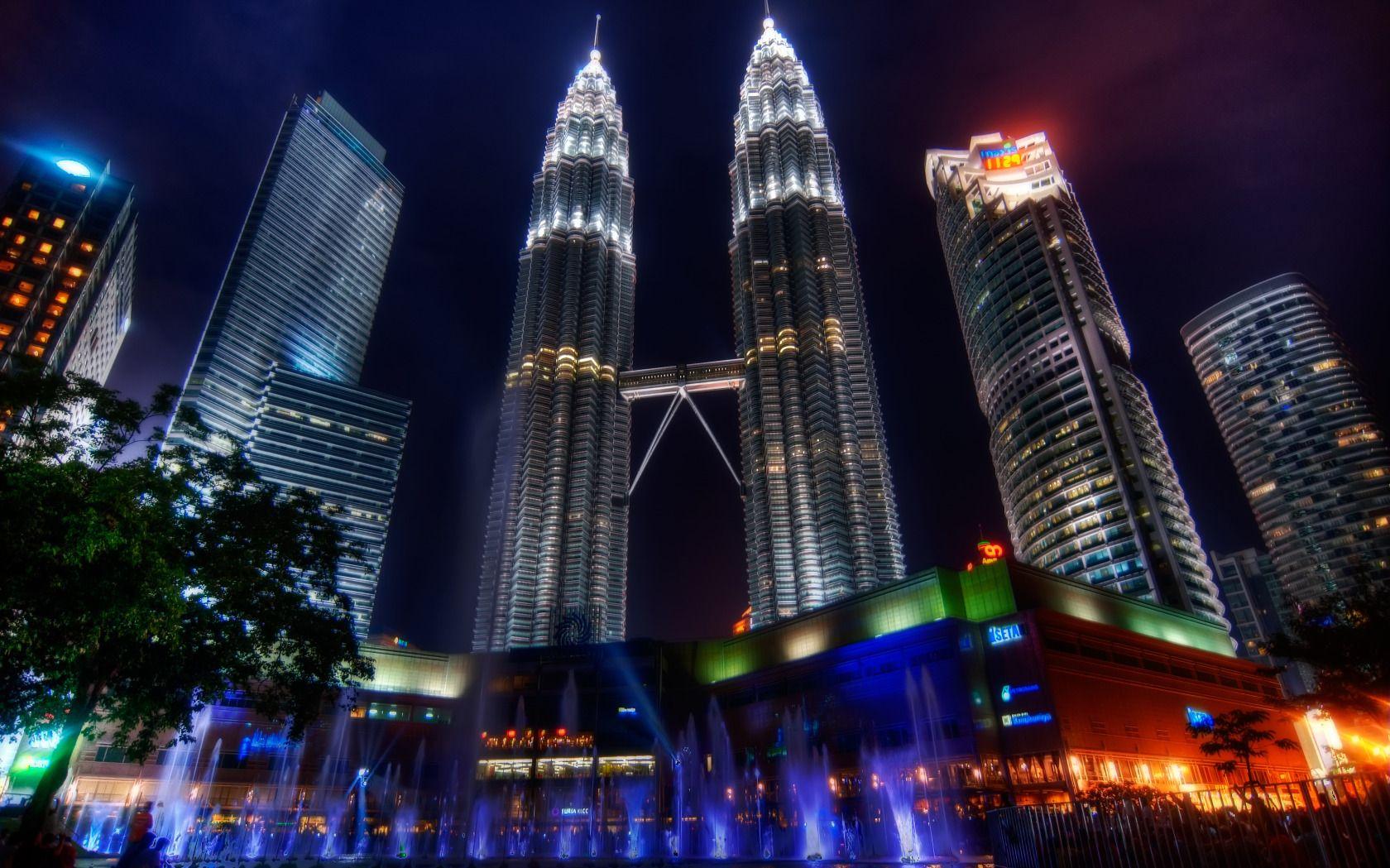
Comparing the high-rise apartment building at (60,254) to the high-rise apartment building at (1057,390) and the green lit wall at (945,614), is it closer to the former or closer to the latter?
the green lit wall at (945,614)

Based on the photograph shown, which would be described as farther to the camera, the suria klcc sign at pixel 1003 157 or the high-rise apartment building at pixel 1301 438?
the high-rise apartment building at pixel 1301 438

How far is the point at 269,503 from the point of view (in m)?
27.4

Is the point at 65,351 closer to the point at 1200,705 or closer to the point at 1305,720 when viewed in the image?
the point at 1200,705

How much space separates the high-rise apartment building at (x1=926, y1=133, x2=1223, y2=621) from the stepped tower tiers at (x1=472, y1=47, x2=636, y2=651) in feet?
242

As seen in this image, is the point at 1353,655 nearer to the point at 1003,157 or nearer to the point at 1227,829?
the point at 1227,829

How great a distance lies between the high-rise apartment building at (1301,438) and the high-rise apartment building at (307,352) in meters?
203

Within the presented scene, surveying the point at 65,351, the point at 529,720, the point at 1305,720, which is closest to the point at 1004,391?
the point at 1305,720

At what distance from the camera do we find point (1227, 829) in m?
13.6

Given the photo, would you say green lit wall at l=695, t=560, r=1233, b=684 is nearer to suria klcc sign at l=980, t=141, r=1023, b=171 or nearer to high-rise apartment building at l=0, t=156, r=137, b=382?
suria klcc sign at l=980, t=141, r=1023, b=171

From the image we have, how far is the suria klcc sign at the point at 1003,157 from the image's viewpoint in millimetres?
150250

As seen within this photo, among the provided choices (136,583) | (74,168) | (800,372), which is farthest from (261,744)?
(74,168)

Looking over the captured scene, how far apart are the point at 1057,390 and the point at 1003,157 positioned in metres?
57.5

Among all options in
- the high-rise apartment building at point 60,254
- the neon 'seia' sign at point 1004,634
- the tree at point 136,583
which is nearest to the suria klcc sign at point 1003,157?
the neon 'seia' sign at point 1004,634

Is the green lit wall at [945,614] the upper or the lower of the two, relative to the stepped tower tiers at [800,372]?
lower
